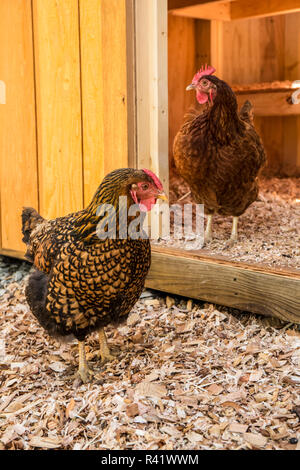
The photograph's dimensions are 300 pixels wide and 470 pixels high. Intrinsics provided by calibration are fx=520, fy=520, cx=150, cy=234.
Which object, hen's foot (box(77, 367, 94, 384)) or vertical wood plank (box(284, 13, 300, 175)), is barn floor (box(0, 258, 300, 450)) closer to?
hen's foot (box(77, 367, 94, 384))

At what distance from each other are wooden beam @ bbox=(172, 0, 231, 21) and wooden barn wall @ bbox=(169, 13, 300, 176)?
0.93ft

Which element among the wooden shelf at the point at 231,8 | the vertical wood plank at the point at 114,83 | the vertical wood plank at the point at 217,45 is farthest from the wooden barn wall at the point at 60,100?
the vertical wood plank at the point at 217,45

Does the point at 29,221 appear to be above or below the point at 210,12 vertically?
below

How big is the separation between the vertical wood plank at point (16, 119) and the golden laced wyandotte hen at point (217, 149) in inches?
40.9

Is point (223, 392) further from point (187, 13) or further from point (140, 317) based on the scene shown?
point (187, 13)

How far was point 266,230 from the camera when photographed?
3.75 metres

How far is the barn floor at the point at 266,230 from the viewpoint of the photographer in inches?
122

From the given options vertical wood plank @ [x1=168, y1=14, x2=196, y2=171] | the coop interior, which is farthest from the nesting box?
vertical wood plank @ [x1=168, y1=14, x2=196, y2=171]

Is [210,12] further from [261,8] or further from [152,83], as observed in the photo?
[152,83]

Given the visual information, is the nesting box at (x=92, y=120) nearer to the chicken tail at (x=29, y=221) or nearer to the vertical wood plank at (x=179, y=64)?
the chicken tail at (x=29, y=221)

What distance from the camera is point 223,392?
7.34 ft

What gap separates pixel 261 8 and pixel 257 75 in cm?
123

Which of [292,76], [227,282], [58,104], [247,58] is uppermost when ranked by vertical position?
[247,58]

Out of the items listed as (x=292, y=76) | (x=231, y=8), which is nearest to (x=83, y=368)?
(x=231, y=8)
